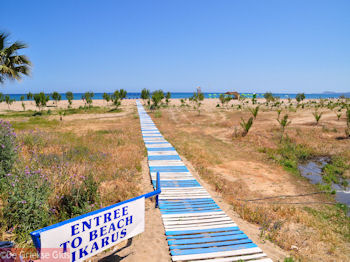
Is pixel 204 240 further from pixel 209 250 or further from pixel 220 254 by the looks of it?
pixel 220 254

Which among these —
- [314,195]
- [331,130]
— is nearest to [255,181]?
[314,195]

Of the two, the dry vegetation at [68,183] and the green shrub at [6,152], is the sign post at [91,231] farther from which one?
the green shrub at [6,152]

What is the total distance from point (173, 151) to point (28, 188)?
750 centimetres

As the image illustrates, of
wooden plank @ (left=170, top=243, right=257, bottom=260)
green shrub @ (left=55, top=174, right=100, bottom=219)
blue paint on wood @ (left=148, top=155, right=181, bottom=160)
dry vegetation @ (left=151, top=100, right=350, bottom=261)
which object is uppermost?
green shrub @ (left=55, top=174, right=100, bottom=219)

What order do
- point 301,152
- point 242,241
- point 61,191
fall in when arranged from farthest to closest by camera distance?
point 301,152, point 61,191, point 242,241

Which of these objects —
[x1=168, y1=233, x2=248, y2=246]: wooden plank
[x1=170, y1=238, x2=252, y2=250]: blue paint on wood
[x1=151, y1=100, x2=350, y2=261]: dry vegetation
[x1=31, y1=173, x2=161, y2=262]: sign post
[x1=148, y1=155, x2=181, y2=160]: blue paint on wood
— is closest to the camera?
[x1=31, y1=173, x2=161, y2=262]: sign post

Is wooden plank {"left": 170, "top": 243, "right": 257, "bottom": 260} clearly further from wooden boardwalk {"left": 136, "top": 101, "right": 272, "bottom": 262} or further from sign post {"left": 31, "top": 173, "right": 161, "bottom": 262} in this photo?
sign post {"left": 31, "top": 173, "right": 161, "bottom": 262}

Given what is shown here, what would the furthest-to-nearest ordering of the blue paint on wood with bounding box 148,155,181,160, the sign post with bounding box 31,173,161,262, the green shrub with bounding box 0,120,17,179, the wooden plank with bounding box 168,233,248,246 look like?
the blue paint on wood with bounding box 148,155,181,160
the green shrub with bounding box 0,120,17,179
the wooden plank with bounding box 168,233,248,246
the sign post with bounding box 31,173,161,262

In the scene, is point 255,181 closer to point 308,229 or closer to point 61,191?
point 308,229

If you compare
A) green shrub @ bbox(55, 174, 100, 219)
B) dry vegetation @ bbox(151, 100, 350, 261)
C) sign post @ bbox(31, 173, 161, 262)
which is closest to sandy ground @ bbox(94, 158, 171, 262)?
sign post @ bbox(31, 173, 161, 262)

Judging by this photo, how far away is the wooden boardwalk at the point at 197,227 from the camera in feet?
12.1

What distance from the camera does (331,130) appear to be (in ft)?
54.4

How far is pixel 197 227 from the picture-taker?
4504 mm

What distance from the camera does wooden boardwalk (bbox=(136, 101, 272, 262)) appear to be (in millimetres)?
3693
